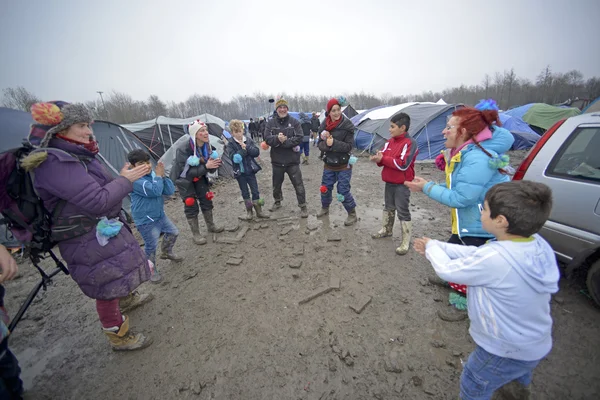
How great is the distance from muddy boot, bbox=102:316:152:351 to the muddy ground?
9 cm

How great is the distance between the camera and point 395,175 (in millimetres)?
3846

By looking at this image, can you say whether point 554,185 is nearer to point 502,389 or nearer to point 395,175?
point 395,175

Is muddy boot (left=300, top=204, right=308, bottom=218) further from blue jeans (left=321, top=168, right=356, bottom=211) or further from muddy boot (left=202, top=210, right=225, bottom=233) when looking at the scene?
muddy boot (left=202, top=210, right=225, bottom=233)

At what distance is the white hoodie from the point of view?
1.37m

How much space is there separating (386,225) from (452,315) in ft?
6.31

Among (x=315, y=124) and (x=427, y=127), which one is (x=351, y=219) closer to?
(x=427, y=127)

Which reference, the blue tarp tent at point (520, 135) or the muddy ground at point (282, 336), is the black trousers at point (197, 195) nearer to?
the muddy ground at point (282, 336)

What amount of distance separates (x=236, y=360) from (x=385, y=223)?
3198 millimetres

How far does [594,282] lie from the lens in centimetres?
270

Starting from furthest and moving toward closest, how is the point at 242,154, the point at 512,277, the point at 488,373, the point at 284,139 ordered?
the point at 242,154, the point at 284,139, the point at 488,373, the point at 512,277

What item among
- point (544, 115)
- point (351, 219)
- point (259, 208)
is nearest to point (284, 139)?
point (259, 208)

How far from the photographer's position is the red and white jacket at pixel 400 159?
366 cm

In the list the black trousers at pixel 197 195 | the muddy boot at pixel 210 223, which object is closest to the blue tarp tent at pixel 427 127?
the muddy boot at pixel 210 223

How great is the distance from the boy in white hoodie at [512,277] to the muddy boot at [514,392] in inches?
13.2
